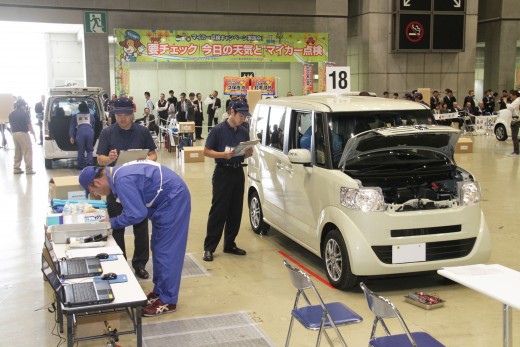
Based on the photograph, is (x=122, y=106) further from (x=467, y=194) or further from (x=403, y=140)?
(x=467, y=194)

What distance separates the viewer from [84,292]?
358cm

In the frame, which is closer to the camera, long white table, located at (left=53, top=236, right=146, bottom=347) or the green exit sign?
long white table, located at (left=53, top=236, right=146, bottom=347)

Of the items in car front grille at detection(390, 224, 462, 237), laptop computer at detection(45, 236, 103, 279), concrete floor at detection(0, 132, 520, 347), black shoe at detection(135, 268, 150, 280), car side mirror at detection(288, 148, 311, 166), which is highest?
car side mirror at detection(288, 148, 311, 166)

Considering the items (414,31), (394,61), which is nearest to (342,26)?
(394,61)

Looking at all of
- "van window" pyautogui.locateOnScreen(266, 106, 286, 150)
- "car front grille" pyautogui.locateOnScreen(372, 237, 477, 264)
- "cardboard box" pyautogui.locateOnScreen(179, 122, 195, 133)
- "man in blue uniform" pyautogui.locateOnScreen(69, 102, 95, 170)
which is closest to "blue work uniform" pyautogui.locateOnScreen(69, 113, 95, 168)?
"man in blue uniform" pyautogui.locateOnScreen(69, 102, 95, 170)

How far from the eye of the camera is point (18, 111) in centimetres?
1345

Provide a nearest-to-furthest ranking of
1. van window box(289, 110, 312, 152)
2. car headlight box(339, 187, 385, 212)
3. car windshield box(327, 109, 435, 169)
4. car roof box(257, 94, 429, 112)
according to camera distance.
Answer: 1. car headlight box(339, 187, 385, 212)
2. car windshield box(327, 109, 435, 169)
3. car roof box(257, 94, 429, 112)
4. van window box(289, 110, 312, 152)

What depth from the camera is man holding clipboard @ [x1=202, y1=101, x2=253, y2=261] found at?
696 centimetres

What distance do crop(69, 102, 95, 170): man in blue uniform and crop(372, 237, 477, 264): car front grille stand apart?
942cm

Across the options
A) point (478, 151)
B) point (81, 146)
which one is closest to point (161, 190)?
point (81, 146)

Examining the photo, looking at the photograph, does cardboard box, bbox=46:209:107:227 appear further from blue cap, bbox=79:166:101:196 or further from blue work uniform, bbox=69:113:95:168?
blue work uniform, bbox=69:113:95:168

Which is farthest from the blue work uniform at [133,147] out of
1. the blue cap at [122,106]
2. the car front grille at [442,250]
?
the car front grille at [442,250]

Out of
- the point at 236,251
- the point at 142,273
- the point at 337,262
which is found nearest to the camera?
the point at 337,262

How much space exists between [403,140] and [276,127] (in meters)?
1.90
